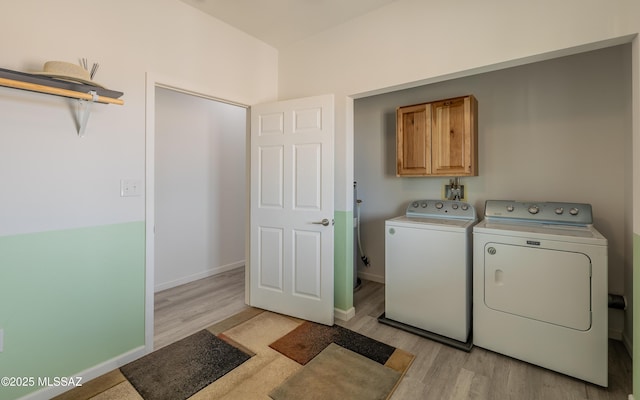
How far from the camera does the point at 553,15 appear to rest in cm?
171

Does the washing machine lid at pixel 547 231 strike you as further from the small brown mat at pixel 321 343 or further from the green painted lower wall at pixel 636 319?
the small brown mat at pixel 321 343

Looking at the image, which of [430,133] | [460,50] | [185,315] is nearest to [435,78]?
[460,50]

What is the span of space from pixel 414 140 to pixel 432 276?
136cm

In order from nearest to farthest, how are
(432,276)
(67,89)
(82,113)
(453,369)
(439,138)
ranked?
(67,89), (82,113), (453,369), (432,276), (439,138)

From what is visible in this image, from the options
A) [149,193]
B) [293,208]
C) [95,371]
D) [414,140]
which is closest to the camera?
[95,371]

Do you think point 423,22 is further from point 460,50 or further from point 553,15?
point 553,15

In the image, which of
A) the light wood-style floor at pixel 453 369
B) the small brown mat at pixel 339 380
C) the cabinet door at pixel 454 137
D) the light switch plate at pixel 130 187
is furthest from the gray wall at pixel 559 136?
the light switch plate at pixel 130 187

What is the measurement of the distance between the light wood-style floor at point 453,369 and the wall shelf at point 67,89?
176 centimetres

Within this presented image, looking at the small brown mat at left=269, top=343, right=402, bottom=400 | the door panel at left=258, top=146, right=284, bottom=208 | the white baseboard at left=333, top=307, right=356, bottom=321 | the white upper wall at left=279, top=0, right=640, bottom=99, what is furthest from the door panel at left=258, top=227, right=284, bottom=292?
the white upper wall at left=279, top=0, right=640, bottom=99

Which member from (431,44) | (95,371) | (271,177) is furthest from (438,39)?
(95,371)

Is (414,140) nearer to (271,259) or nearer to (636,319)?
(271,259)

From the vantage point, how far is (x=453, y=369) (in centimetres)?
196

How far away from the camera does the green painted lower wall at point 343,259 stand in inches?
105

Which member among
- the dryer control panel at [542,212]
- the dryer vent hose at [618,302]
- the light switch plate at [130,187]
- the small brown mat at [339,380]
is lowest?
the small brown mat at [339,380]
